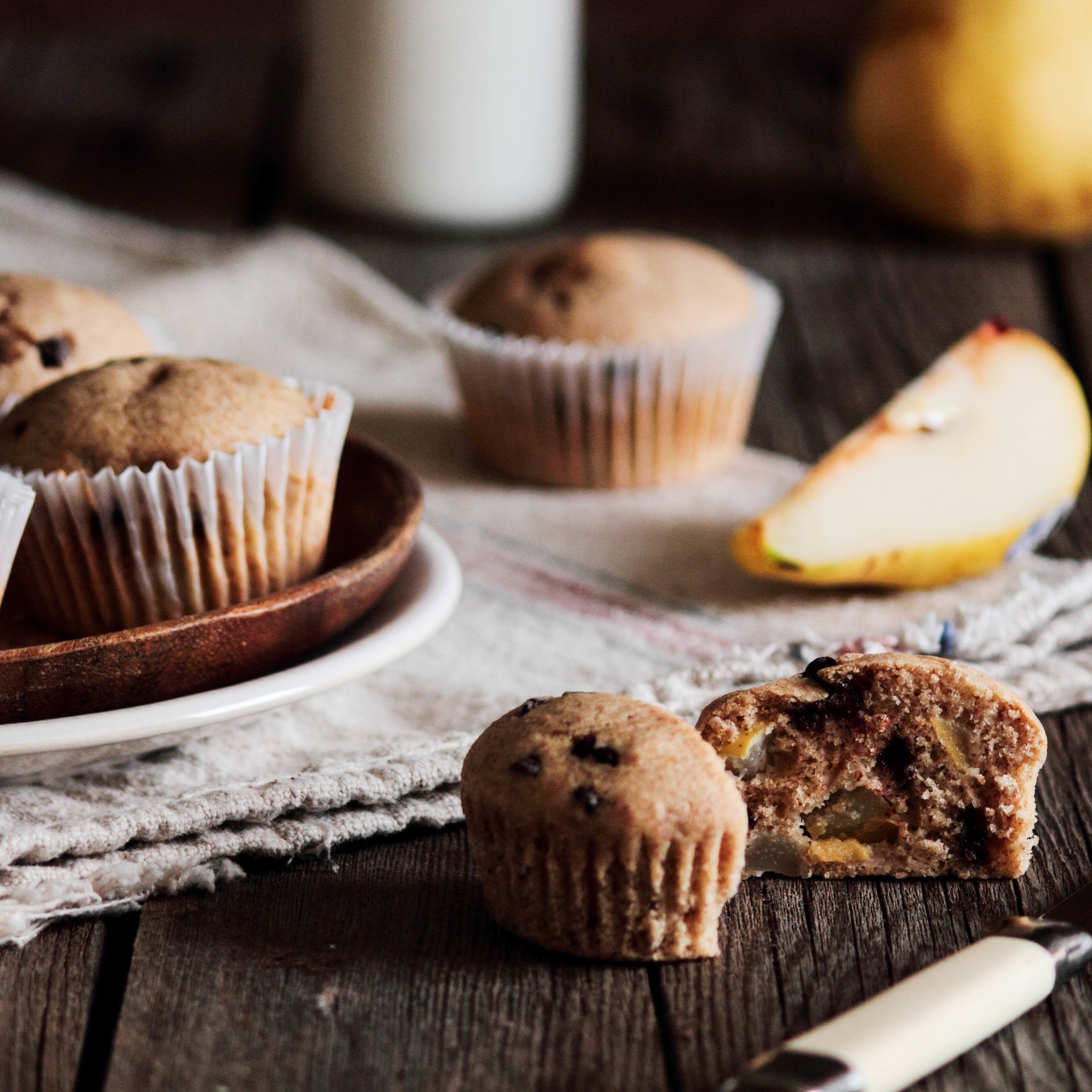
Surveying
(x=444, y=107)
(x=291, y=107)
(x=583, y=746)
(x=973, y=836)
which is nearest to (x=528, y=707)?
(x=583, y=746)

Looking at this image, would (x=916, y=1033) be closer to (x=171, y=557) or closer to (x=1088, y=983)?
(x=1088, y=983)

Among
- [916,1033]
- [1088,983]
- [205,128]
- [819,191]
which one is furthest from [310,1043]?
[205,128]

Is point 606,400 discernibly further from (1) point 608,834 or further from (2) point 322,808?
(1) point 608,834

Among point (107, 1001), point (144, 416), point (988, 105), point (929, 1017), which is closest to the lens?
point (929, 1017)

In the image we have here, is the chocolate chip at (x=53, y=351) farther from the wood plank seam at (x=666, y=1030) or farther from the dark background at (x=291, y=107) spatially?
the dark background at (x=291, y=107)

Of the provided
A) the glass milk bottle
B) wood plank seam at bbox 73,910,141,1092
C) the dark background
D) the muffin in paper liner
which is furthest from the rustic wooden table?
the dark background

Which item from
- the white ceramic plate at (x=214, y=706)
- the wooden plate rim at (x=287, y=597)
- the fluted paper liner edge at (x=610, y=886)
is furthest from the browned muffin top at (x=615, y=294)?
the fluted paper liner edge at (x=610, y=886)

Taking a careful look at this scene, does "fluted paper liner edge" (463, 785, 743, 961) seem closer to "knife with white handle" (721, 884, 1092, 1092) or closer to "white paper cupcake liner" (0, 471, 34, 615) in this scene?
"knife with white handle" (721, 884, 1092, 1092)
